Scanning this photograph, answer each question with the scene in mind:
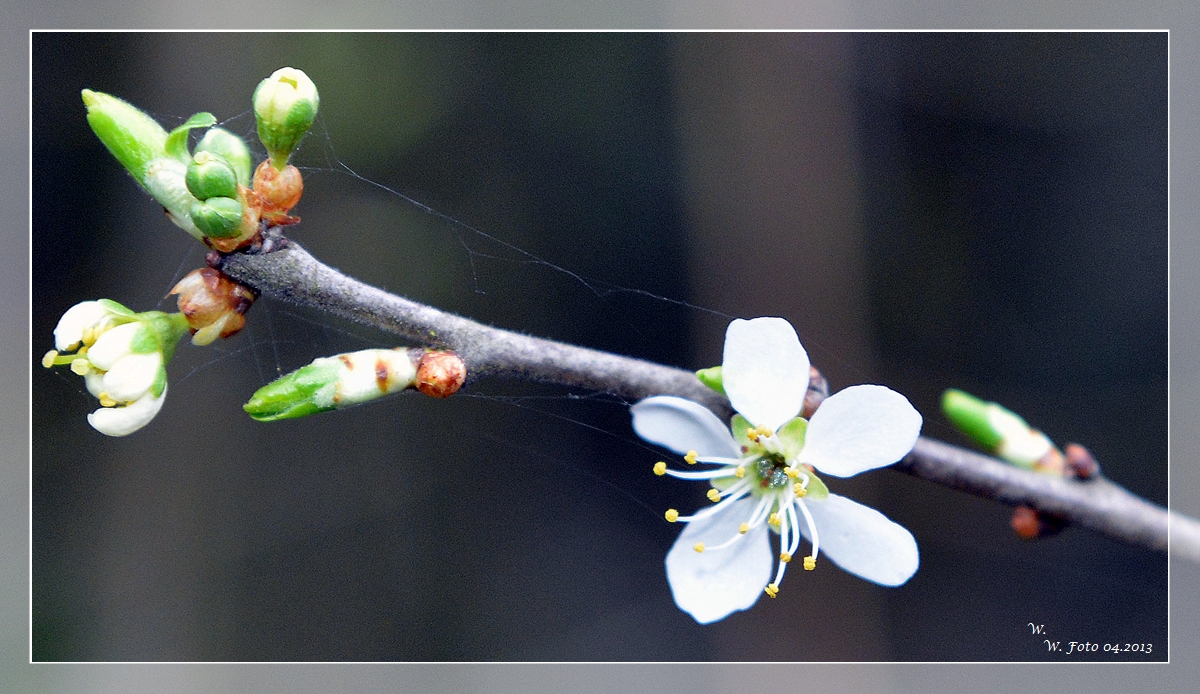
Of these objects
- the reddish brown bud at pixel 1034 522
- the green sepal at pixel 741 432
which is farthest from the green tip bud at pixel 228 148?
the reddish brown bud at pixel 1034 522

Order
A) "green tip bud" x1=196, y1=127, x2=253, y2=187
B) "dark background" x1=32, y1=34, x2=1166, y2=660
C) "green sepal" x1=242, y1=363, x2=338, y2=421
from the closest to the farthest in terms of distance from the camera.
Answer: "green sepal" x1=242, y1=363, x2=338, y2=421 → "green tip bud" x1=196, y1=127, x2=253, y2=187 → "dark background" x1=32, y1=34, x2=1166, y2=660

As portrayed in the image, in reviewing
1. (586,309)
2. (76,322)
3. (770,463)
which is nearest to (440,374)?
(76,322)

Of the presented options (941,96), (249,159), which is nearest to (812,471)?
(249,159)

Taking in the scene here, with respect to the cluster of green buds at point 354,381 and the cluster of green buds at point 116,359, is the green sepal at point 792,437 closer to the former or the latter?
the cluster of green buds at point 354,381

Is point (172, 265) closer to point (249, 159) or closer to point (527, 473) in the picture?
point (527, 473)

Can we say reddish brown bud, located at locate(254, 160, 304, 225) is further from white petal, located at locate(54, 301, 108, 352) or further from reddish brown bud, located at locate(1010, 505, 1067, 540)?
reddish brown bud, located at locate(1010, 505, 1067, 540)

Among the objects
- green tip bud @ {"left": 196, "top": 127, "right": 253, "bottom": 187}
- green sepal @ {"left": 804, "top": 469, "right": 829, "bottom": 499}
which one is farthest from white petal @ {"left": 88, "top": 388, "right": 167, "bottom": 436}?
green sepal @ {"left": 804, "top": 469, "right": 829, "bottom": 499}

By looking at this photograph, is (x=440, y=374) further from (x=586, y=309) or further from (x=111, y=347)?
(x=586, y=309)
